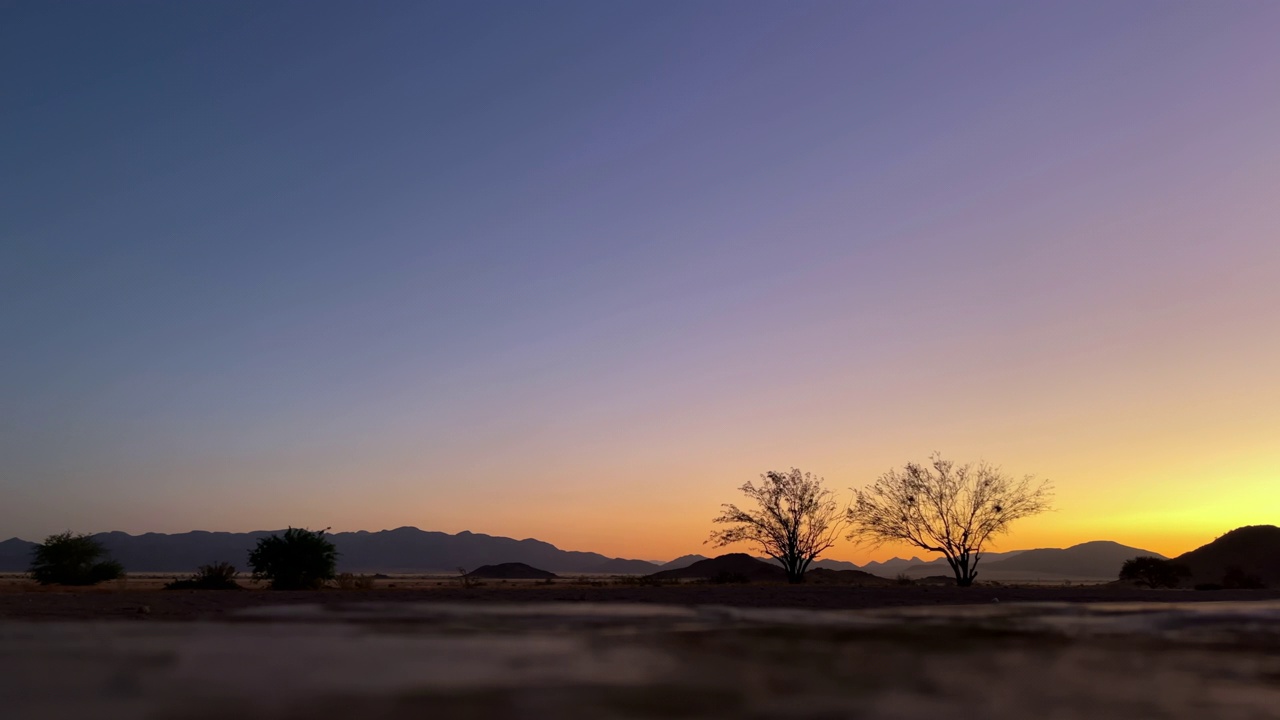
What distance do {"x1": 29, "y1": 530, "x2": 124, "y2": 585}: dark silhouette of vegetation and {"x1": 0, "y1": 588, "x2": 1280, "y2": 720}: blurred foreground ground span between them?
2598cm

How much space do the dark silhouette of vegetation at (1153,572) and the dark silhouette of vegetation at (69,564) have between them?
5117cm

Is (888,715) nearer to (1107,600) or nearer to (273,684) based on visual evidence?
(273,684)

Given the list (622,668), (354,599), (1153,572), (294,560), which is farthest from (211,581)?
(1153,572)

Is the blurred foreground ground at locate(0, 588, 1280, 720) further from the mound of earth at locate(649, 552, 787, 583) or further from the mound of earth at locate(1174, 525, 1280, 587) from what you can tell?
the mound of earth at locate(1174, 525, 1280, 587)

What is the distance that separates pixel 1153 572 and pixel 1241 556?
68.3 ft

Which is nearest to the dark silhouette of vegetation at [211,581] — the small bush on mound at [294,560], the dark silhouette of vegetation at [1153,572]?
the small bush on mound at [294,560]

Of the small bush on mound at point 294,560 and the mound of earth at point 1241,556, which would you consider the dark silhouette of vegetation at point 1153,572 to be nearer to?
the mound of earth at point 1241,556

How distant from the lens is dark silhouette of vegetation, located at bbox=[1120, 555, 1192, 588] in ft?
164

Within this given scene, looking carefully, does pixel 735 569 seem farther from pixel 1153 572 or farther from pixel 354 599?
pixel 354 599

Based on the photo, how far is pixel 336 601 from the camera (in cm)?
1759

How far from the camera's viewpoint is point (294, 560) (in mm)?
28984

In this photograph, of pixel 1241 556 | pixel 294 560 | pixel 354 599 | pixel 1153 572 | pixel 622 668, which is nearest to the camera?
pixel 622 668

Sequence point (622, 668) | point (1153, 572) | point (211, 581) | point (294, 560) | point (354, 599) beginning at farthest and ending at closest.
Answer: point (1153, 572) < point (294, 560) < point (211, 581) < point (354, 599) < point (622, 668)

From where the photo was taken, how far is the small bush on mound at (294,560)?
2858 centimetres
